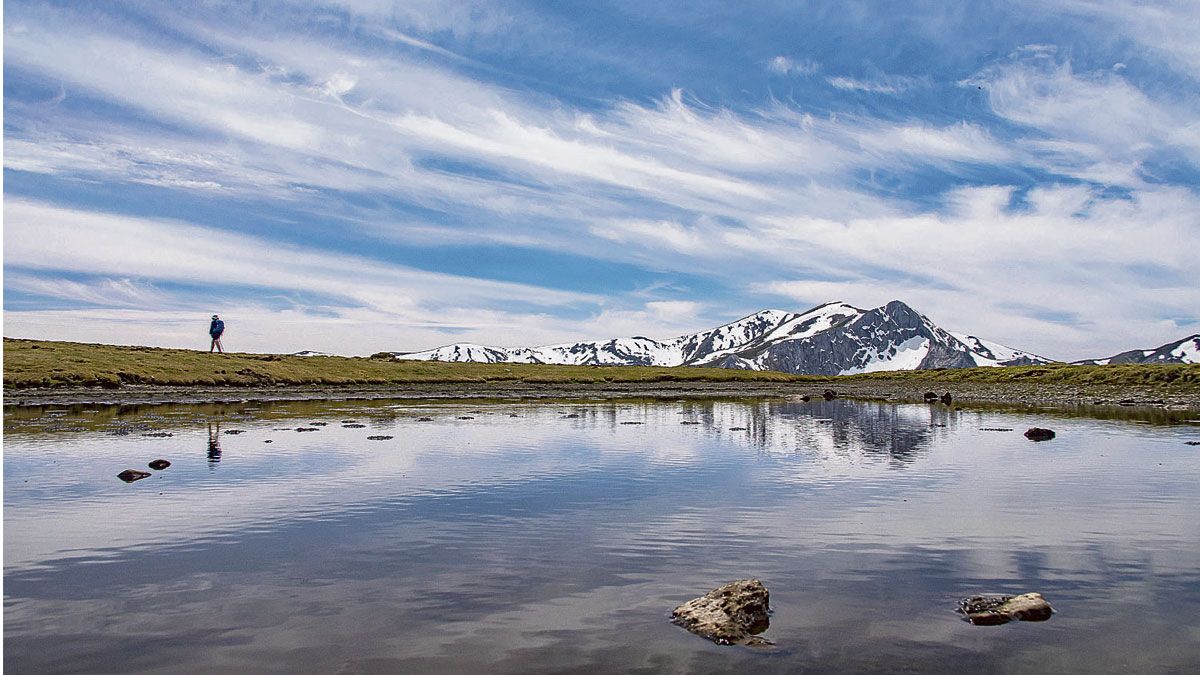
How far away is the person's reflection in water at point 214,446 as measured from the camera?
113 feet

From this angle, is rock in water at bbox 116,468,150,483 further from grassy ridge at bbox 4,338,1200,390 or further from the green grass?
the green grass

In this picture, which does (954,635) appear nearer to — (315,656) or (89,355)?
(315,656)

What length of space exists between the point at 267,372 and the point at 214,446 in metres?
93.4

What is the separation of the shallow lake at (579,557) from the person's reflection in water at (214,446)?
1.15ft

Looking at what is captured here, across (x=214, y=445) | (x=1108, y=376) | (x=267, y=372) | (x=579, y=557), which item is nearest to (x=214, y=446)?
(x=214, y=445)

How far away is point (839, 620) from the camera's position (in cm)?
1366

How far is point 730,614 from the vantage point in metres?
13.3

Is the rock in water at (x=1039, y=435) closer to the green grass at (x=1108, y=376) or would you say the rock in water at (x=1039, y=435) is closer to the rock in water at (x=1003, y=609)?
the rock in water at (x=1003, y=609)

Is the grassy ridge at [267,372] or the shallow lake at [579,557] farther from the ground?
the grassy ridge at [267,372]

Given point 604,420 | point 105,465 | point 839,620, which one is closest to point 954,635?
point 839,620

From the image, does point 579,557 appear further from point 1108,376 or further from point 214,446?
point 1108,376

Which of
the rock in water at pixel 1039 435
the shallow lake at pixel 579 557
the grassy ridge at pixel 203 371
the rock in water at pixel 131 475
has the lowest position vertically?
the shallow lake at pixel 579 557

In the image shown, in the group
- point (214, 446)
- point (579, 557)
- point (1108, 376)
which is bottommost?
point (579, 557)

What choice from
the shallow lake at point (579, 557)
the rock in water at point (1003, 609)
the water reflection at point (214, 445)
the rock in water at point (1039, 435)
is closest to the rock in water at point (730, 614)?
the shallow lake at point (579, 557)
